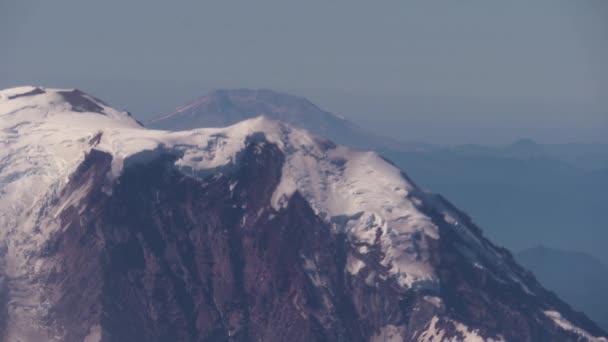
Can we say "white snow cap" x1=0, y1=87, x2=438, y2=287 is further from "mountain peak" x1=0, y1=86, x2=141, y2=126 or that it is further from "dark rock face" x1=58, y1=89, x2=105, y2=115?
"dark rock face" x1=58, y1=89, x2=105, y2=115

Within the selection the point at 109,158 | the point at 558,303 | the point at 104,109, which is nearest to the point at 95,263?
the point at 109,158

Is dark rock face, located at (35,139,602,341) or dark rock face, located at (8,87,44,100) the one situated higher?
dark rock face, located at (8,87,44,100)

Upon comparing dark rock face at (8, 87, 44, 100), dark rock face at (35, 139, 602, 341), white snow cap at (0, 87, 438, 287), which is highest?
dark rock face at (8, 87, 44, 100)

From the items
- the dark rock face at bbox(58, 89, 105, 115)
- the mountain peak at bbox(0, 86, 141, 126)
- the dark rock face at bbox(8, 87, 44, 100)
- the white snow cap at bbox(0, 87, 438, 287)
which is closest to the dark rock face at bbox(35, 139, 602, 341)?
the white snow cap at bbox(0, 87, 438, 287)

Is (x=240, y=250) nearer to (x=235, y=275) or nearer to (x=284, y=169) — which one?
(x=235, y=275)

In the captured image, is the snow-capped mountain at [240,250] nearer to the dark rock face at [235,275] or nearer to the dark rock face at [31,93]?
the dark rock face at [235,275]
